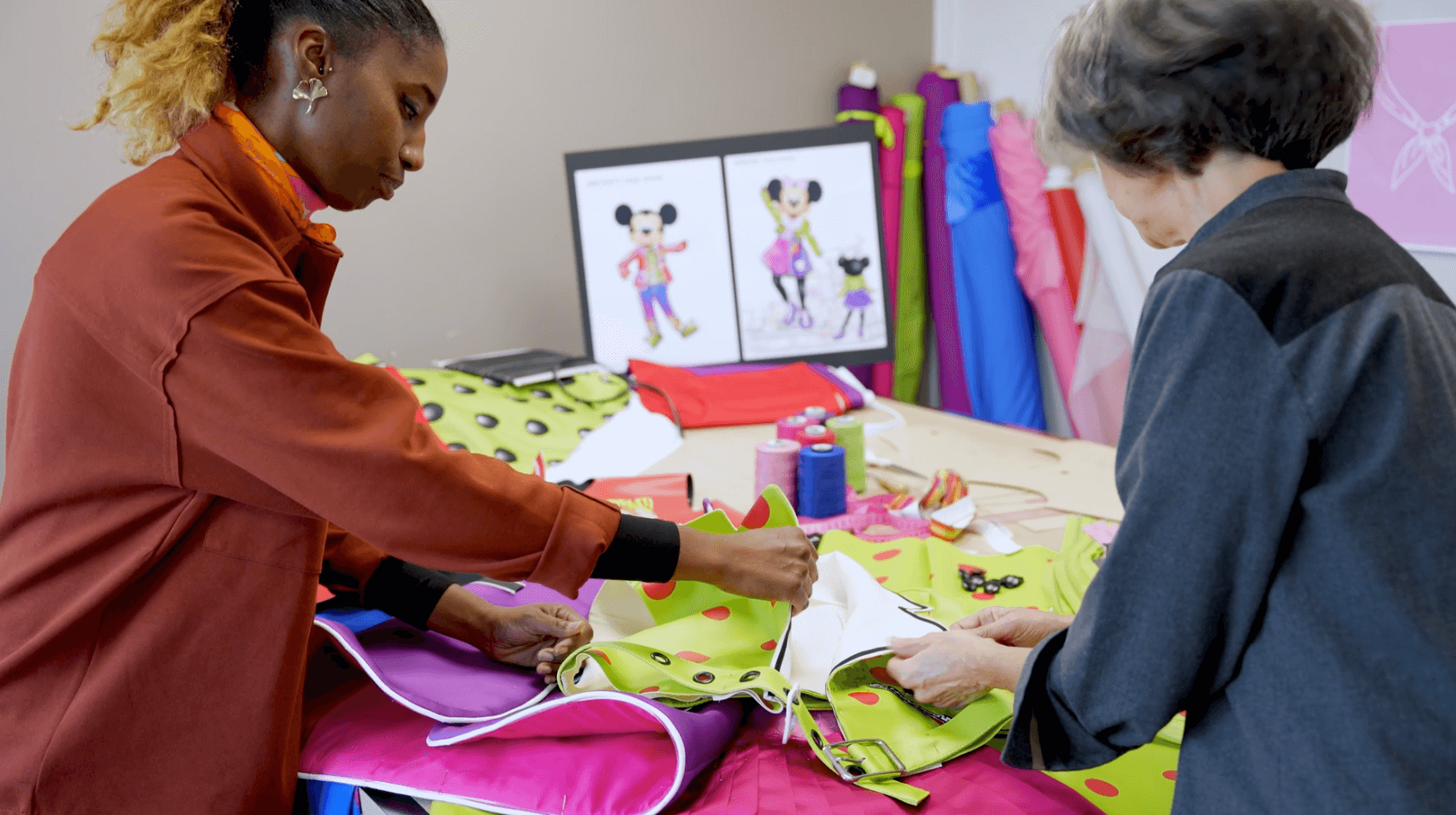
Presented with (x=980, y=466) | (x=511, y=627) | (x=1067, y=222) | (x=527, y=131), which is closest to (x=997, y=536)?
(x=980, y=466)

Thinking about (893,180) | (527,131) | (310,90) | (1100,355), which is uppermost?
(310,90)

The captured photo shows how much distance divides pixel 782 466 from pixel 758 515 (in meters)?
0.60

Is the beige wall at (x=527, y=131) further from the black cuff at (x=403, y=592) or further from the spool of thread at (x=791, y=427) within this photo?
the black cuff at (x=403, y=592)

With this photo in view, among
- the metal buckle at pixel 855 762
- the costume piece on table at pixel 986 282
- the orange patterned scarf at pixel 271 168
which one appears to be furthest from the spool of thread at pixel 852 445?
the costume piece on table at pixel 986 282

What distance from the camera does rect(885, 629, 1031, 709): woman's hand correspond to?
3.45ft

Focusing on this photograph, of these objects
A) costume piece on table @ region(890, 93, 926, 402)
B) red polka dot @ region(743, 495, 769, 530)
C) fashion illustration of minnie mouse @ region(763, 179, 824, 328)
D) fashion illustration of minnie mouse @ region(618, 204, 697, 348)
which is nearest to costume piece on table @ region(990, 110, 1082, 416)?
costume piece on table @ region(890, 93, 926, 402)

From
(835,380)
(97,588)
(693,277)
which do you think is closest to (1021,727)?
(97,588)

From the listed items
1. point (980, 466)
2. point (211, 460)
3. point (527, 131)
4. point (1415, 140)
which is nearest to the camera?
point (211, 460)

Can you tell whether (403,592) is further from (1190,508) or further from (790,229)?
(790,229)

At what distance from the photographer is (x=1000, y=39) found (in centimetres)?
397

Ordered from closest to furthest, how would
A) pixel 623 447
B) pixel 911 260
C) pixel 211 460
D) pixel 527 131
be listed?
pixel 211 460 → pixel 623 447 → pixel 527 131 → pixel 911 260

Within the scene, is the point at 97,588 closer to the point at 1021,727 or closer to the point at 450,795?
the point at 450,795

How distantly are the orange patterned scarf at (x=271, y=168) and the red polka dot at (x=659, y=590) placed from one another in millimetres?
616

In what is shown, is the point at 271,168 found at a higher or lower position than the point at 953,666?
higher
